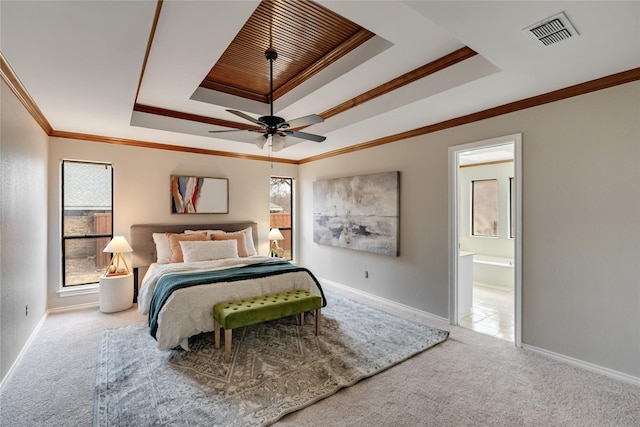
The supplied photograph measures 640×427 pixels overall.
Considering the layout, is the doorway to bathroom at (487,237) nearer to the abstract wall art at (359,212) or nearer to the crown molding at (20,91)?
the abstract wall art at (359,212)

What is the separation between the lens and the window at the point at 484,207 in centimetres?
609

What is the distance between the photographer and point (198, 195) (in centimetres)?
525

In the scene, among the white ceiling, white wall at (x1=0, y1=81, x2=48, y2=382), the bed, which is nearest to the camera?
the white ceiling

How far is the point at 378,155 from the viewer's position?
15.3ft

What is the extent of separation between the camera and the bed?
3000 millimetres

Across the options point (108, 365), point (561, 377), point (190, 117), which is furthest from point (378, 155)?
point (108, 365)

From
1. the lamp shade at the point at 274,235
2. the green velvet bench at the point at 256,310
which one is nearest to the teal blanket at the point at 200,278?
the green velvet bench at the point at 256,310

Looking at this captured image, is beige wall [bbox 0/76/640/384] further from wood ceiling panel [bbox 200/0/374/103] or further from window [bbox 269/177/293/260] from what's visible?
window [bbox 269/177/293/260]

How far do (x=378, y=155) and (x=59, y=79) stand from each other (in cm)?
373

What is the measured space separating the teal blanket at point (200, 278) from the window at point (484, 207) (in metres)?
4.28

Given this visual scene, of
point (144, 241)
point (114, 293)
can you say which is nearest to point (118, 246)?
point (144, 241)

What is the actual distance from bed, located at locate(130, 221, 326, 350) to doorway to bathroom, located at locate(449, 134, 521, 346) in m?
1.88

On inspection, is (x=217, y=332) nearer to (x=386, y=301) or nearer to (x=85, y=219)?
(x=386, y=301)

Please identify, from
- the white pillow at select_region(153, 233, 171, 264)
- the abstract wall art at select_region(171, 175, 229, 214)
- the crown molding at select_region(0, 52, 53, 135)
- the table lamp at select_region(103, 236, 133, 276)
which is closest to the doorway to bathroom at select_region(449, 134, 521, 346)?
the abstract wall art at select_region(171, 175, 229, 214)
